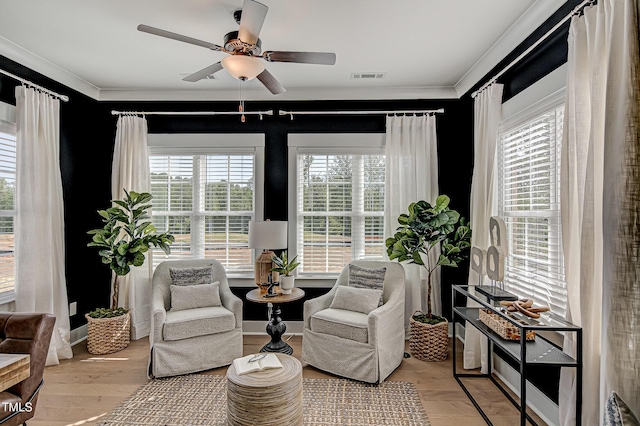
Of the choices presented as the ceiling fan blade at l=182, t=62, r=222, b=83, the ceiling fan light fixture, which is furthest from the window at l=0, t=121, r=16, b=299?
the ceiling fan light fixture

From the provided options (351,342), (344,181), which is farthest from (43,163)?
(351,342)

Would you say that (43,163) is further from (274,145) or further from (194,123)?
(274,145)

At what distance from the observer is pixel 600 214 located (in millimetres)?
1768

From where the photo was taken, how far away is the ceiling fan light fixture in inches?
89.7

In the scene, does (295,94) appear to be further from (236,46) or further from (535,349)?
(535,349)

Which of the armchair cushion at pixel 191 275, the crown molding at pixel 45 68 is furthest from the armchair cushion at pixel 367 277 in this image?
the crown molding at pixel 45 68

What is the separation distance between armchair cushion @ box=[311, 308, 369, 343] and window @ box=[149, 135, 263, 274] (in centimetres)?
135

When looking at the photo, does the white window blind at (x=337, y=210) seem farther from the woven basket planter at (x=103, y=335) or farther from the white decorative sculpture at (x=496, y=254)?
the woven basket planter at (x=103, y=335)

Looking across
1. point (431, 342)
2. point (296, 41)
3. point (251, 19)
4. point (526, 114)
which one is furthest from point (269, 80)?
point (431, 342)

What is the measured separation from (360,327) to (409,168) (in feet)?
6.33

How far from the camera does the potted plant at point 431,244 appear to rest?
11.2 ft

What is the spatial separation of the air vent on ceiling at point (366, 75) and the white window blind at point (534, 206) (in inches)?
53.0

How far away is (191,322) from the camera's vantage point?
308cm

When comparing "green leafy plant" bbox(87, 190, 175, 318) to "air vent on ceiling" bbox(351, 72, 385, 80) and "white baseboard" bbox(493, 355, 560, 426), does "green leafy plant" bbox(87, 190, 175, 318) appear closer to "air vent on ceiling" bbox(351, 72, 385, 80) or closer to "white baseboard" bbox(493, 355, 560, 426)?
"air vent on ceiling" bbox(351, 72, 385, 80)
